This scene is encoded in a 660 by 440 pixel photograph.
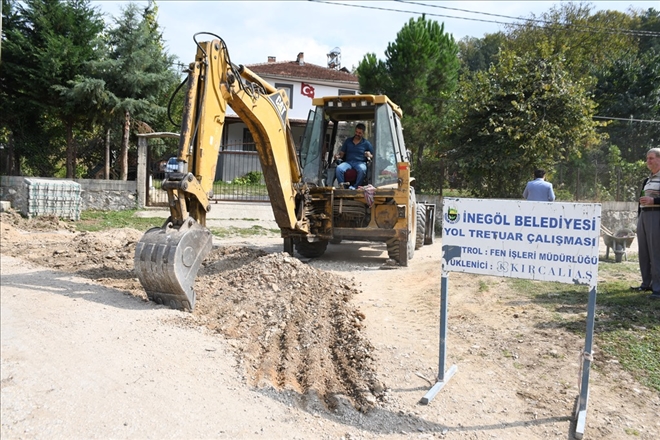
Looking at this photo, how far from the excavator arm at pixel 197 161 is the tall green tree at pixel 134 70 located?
9190 mm

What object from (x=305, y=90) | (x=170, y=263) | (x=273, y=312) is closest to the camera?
(x=170, y=263)

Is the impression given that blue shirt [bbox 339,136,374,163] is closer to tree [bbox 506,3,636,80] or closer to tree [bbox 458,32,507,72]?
tree [bbox 506,3,636,80]

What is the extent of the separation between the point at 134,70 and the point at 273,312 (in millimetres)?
12004

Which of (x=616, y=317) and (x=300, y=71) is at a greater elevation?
(x=300, y=71)

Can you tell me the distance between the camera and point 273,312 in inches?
220

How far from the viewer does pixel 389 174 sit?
29.3 ft

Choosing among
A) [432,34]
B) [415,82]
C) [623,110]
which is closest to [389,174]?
[415,82]

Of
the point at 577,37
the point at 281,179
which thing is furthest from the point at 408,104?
the point at 577,37

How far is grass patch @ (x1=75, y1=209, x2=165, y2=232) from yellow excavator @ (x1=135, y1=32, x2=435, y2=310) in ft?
16.9

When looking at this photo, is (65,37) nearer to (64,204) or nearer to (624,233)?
(64,204)

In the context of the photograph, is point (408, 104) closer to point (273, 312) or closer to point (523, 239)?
point (273, 312)

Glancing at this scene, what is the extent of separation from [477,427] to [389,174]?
5822mm

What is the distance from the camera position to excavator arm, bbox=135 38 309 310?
16.7ft

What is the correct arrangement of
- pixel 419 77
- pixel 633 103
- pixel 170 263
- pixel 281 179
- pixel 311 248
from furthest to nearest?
pixel 633 103
pixel 419 77
pixel 311 248
pixel 281 179
pixel 170 263
